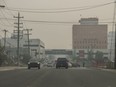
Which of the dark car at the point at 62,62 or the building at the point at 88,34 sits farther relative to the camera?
the building at the point at 88,34

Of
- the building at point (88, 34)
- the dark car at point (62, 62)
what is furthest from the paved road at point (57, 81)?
the building at point (88, 34)

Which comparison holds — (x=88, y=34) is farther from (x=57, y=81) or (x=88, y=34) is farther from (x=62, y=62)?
(x=57, y=81)

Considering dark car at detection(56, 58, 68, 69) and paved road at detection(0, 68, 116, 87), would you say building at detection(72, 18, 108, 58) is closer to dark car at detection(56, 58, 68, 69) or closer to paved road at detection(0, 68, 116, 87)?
dark car at detection(56, 58, 68, 69)

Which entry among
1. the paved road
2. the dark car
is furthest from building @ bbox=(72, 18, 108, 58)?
the paved road

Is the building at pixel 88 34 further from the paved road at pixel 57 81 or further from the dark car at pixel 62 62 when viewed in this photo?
the paved road at pixel 57 81

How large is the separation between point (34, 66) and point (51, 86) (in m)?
47.0

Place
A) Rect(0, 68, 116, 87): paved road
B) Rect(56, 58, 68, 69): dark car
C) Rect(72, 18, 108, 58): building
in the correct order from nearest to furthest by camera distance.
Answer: Rect(0, 68, 116, 87): paved road < Rect(56, 58, 68, 69): dark car < Rect(72, 18, 108, 58): building

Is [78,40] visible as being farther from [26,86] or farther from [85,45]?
[26,86]

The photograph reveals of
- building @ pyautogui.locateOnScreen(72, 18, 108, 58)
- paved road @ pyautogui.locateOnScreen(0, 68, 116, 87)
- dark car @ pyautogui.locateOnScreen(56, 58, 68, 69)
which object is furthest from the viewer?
building @ pyautogui.locateOnScreen(72, 18, 108, 58)

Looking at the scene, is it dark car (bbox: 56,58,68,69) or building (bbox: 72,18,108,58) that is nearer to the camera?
dark car (bbox: 56,58,68,69)

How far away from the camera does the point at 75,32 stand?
168875mm

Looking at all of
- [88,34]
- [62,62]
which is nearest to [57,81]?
[62,62]

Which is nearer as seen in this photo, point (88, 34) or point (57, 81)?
point (57, 81)

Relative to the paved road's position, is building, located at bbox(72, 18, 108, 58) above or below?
above
